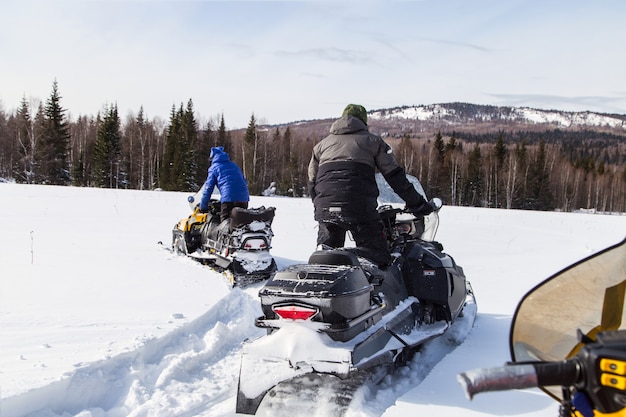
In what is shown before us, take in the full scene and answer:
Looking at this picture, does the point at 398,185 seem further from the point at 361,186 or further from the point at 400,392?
the point at 400,392

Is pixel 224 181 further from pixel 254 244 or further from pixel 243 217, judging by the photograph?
pixel 254 244

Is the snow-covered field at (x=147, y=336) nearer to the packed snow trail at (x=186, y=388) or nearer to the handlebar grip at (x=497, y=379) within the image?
the packed snow trail at (x=186, y=388)

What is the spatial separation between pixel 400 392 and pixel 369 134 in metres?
1.96

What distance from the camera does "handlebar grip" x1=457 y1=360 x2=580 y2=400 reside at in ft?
3.43

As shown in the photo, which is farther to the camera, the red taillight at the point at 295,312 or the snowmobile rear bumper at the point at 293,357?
the red taillight at the point at 295,312

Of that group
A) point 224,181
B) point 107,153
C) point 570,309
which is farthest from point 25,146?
point 570,309

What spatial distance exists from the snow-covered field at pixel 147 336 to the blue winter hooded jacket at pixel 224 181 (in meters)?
1.13

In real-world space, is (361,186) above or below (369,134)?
below

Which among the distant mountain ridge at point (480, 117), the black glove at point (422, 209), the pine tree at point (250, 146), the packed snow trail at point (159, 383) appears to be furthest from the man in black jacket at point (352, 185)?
the distant mountain ridge at point (480, 117)

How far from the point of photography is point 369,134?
13.5 feet

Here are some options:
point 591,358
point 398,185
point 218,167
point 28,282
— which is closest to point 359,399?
point 398,185

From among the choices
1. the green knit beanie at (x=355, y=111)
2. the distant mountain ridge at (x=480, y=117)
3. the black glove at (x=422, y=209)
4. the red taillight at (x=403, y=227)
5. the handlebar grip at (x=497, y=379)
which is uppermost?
the distant mountain ridge at (x=480, y=117)

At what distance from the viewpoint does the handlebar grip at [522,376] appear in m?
1.05

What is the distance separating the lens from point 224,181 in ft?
25.7
